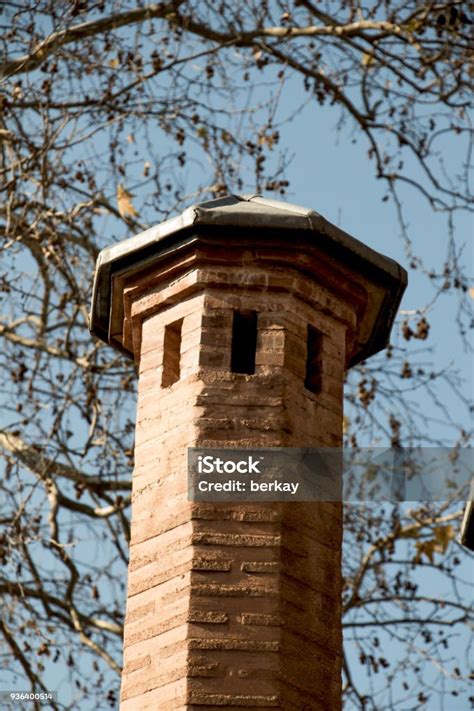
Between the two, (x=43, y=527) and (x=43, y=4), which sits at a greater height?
(x=43, y=4)

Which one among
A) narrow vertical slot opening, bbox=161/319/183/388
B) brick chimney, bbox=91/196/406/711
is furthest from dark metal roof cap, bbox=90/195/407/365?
narrow vertical slot opening, bbox=161/319/183/388

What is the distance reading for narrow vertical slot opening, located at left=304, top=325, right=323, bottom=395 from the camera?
6238 millimetres

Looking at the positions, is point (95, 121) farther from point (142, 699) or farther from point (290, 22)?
point (142, 699)

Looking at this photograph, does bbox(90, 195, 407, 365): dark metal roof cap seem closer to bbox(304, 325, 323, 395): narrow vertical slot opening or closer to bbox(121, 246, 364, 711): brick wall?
bbox(121, 246, 364, 711): brick wall

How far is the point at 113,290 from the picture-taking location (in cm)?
662

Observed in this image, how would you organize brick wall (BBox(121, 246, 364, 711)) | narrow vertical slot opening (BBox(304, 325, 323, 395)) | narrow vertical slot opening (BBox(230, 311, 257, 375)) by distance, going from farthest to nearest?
narrow vertical slot opening (BBox(304, 325, 323, 395)) → narrow vertical slot opening (BBox(230, 311, 257, 375)) → brick wall (BBox(121, 246, 364, 711))

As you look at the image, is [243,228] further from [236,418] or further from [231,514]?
[231,514]

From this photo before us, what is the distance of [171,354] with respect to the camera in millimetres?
6258

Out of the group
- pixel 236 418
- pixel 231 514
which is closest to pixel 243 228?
pixel 236 418

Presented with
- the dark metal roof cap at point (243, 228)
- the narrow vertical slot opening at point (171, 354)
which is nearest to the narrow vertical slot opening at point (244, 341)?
the narrow vertical slot opening at point (171, 354)

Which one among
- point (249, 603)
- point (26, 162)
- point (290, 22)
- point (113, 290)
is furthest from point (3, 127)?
point (249, 603)

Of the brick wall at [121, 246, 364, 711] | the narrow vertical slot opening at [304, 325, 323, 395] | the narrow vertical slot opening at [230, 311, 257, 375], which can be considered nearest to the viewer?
the brick wall at [121, 246, 364, 711]

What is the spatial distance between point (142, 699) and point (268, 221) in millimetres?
Result: 2067

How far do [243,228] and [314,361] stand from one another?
0.64 meters
